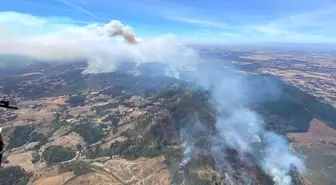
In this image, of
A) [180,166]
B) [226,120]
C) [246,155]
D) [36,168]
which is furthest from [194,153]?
[36,168]

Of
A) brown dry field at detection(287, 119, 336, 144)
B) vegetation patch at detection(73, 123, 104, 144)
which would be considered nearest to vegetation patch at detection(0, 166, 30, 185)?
vegetation patch at detection(73, 123, 104, 144)

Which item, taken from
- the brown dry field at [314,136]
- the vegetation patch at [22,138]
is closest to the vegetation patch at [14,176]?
the vegetation patch at [22,138]

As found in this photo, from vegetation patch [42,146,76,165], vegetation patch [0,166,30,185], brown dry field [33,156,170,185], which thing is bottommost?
vegetation patch [0,166,30,185]

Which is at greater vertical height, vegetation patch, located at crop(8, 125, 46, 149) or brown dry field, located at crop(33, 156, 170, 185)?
brown dry field, located at crop(33, 156, 170, 185)

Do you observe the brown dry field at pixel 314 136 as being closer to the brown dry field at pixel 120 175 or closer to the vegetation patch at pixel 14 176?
the brown dry field at pixel 120 175

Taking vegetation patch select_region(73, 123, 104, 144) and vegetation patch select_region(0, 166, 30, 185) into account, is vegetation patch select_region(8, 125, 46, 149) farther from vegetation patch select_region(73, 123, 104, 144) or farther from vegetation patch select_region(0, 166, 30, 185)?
vegetation patch select_region(0, 166, 30, 185)

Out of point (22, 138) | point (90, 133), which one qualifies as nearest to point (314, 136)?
point (90, 133)

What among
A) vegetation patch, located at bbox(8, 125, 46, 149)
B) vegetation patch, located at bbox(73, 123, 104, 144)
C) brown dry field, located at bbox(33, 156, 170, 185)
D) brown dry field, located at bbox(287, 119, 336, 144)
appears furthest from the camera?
vegetation patch, located at bbox(8, 125, 46, 149)

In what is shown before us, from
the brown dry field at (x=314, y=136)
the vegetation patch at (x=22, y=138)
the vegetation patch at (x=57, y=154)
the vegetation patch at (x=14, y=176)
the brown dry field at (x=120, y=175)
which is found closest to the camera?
the brown dry field at (x=120, y=175)

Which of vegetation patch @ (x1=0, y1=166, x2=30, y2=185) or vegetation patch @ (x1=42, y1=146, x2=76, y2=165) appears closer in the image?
vegetation patch @ (x1=0, y1=166, x2=30, y2=185)

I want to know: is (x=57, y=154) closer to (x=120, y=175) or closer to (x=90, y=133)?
(x=90, y=133)

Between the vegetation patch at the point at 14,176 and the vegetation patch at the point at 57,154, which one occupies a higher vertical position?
the vegetation patch at the point at 57,154
